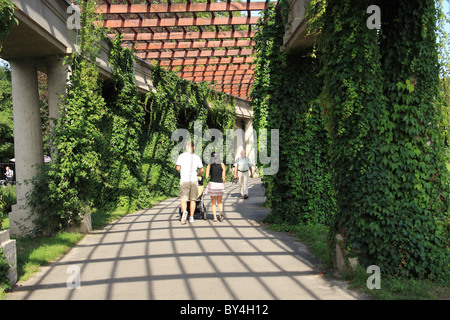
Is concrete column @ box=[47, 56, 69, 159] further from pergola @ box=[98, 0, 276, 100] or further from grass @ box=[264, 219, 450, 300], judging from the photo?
grass @ box=[264, 219, 450, 300]

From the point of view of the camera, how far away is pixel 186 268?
5.48m

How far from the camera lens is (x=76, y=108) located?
26.0 ft

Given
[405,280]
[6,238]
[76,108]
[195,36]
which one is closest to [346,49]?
[405,280]

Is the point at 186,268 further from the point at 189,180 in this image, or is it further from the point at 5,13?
the point at 189,180

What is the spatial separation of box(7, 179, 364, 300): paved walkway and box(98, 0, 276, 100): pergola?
18.2 ft

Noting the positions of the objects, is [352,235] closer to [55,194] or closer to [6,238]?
[6,238]

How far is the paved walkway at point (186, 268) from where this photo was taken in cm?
450

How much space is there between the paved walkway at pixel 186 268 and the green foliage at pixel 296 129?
96cm

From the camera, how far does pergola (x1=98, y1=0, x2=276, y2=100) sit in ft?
34.7

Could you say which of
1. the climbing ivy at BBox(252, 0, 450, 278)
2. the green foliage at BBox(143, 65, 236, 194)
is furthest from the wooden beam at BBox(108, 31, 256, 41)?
the climbing ivy at BBox(252, 0, 450, 278)

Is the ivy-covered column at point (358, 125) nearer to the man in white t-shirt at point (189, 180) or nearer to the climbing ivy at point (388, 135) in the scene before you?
the climbing ivy at point (388, 135)

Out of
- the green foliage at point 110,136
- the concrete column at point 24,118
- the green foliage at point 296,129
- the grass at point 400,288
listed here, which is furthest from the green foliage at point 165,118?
the grass at point 400,288

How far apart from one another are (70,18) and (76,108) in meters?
1.79
